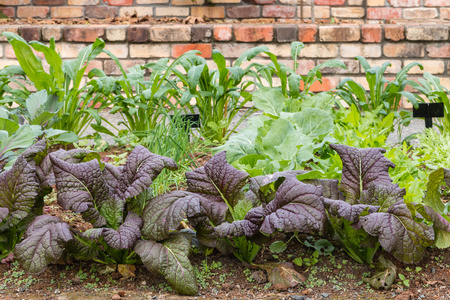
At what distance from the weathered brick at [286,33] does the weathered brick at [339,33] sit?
201mm

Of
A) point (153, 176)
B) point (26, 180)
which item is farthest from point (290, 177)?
point (26, 180)

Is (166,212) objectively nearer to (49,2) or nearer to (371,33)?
(371,33)

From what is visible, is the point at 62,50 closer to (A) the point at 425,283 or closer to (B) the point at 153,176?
(B) the point at 153,176

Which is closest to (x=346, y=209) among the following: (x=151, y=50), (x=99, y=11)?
(x=151, y=50)

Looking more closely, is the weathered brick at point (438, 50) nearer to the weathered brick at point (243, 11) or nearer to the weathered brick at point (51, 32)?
the weathered brick at point (243, 11)

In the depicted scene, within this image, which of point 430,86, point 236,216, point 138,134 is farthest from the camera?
point 430,86

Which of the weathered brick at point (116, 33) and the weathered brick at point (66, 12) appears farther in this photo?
the weathered brick at point (66, 12)

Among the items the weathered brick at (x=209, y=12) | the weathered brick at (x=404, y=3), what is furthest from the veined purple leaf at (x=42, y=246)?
the weathered brick at (x=404, y=3)

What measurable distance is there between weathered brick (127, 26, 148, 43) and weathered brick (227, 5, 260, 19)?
1052 millimetres

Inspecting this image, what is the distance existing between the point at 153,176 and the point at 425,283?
2.50ft

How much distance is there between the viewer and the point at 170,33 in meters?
3.42

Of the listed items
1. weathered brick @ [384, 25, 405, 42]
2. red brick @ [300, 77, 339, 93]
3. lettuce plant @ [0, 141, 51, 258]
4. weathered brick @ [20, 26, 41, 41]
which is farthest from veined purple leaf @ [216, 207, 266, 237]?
weathered brick @ [20, 26, 41, 41]

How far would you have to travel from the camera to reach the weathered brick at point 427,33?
3395 mm

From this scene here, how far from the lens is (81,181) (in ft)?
3.83
